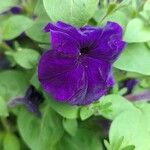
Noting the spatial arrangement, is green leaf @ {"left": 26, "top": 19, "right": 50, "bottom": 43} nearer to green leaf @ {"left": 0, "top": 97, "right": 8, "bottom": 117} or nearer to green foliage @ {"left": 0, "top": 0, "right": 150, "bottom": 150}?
green foliage @ {"left": 0, "top": 0, "right": 150, "bottom": 150}

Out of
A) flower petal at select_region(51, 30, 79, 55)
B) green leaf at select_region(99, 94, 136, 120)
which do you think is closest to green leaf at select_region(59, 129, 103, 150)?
green leaf at select_region(99, 94, 136, 120)

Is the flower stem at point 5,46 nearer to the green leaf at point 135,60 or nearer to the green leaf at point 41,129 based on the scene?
the green leaf at point 41,129

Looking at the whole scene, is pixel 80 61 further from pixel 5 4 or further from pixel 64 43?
pixel 5 4

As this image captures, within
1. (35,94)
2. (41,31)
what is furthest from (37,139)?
(41,31)

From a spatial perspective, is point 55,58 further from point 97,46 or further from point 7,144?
point 7,144

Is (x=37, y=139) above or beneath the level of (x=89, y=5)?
beneath

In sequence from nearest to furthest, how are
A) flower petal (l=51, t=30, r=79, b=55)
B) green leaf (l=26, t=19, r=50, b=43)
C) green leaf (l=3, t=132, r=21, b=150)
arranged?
flower petal (l=51, t=30, r=79, b=55) → green leaf (l=26, t=19, r=50, b=43) → green leaf (l=3, t=132, r=21, b=150)
